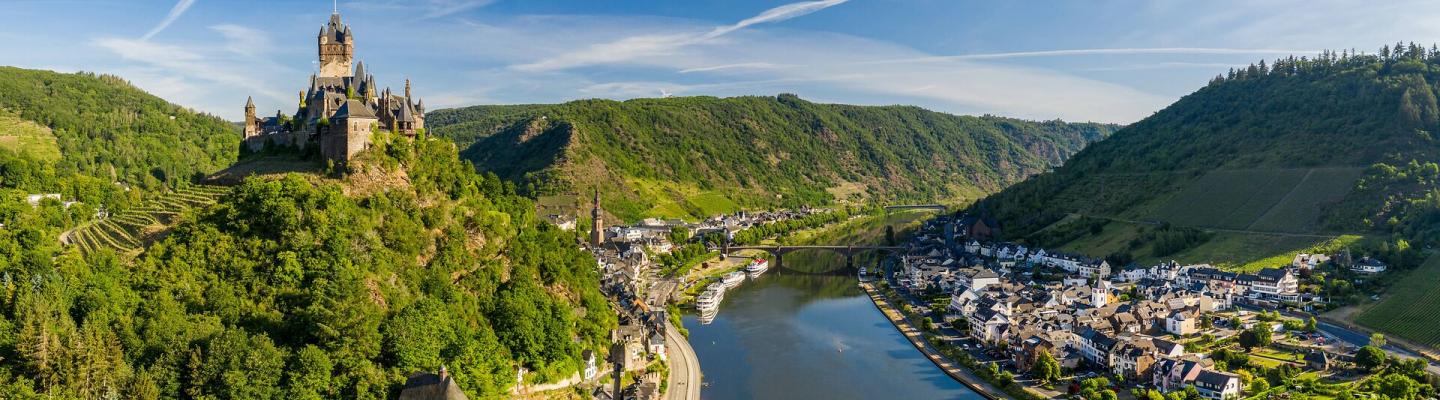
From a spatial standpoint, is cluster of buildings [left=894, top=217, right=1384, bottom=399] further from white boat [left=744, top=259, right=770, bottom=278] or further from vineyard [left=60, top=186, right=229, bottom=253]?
vineyard [left=60, top=186, right=229, bottom=253]

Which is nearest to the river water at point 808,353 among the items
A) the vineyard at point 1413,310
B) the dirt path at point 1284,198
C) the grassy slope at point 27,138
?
the vineyard at point 1413,310

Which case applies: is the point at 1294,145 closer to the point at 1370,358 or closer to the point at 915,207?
the point at 1370,358

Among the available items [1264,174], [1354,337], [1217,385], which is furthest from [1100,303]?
[1264,174]

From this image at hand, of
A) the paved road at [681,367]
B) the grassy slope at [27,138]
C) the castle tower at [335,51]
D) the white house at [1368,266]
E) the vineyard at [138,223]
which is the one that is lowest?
the paved road at [681,367]

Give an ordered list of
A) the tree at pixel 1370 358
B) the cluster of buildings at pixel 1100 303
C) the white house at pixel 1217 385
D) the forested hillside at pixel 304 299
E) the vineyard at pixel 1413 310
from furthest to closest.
Result: the vineyard at pixel 1413 310, the cluster of buildings at pixel 1100 303, the tree at pixel 1370 358, the white house at pixel 1217 385, the forested hillside at pixel 304 299

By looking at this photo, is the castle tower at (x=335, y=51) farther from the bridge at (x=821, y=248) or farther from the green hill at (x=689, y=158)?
the green hill at (x=689, y=158)

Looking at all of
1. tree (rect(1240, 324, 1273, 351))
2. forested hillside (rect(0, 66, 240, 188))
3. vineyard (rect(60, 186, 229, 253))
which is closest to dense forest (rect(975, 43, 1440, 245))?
tree (rect(1240, 324, 1273, 351))

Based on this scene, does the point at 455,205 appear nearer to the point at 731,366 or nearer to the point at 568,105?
the point at 731,366
